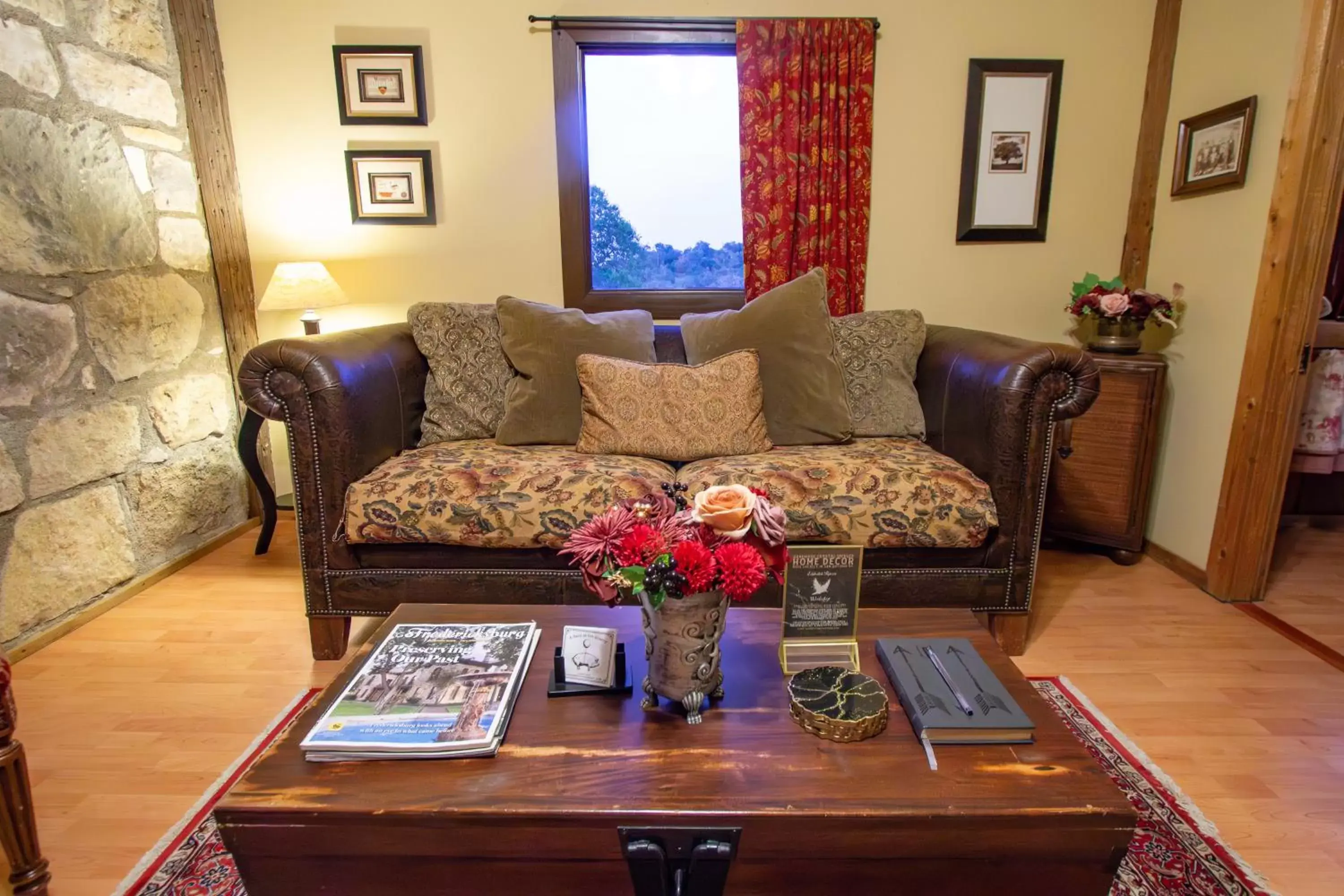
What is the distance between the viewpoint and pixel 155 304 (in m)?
2.42

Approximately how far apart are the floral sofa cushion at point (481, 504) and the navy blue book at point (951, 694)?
32.6 inches

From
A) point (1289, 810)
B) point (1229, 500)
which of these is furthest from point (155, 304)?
point (1229, 500)

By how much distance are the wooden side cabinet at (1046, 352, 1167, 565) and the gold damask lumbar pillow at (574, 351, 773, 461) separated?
3.80 ft

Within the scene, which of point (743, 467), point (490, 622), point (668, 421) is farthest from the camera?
point (668, 421)

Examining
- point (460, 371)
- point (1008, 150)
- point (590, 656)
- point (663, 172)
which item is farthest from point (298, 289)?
point (1008, 150)

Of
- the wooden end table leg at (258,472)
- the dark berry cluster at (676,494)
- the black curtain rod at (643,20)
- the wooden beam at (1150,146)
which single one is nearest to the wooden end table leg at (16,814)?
the dark berry cluster at (676,494)

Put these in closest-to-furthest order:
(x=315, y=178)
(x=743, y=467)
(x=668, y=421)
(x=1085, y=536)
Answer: (x=743, y=467)
(x=668, y=421)
(x=1085, y=536)
(x=315, y=178)

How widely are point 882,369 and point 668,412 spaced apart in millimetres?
788

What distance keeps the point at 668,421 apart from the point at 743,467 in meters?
0.30

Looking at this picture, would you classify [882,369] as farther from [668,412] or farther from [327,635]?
[327,635]

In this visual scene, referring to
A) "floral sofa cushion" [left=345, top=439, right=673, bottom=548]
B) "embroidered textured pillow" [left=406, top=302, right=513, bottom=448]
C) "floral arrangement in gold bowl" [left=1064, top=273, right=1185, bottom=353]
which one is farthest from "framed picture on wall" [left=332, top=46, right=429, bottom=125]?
"floral arrangement in gold bowl" [left=1064, top=273, right=1185, bottom=353]

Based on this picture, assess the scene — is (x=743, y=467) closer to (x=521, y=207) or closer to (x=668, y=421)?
(x=668, y=421)

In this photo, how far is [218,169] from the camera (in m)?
2.69

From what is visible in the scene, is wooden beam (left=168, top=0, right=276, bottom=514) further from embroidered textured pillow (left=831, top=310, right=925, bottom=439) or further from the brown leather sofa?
embroidered textured pillow (left=831, top=310, right=925, bottom=439)
